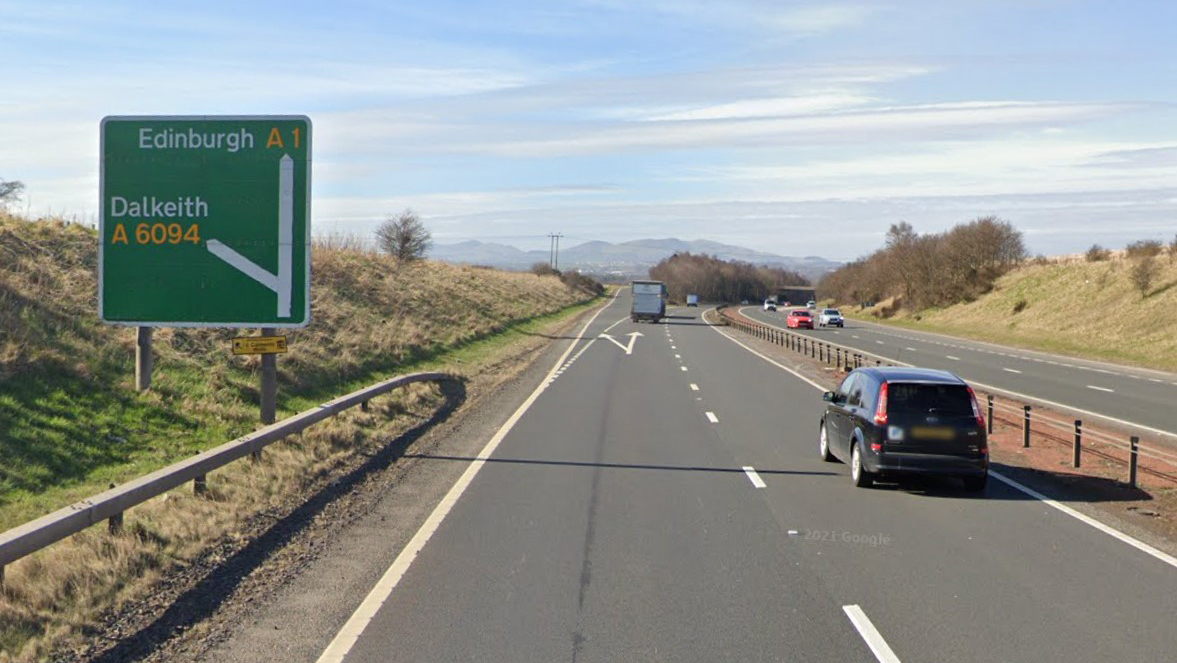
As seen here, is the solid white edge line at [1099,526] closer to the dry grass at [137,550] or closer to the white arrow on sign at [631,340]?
the dry grass at [137,550]

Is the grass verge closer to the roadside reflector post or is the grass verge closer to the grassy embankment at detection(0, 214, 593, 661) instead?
the grassy embankment at detection(0, 214, 593, 661)

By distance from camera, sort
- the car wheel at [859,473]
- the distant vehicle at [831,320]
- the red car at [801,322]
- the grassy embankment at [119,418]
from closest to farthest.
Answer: the grassy embankment at [119,418], the car wheel at [859,473], the red car at [801,322], the distant vehicle at [831,320]

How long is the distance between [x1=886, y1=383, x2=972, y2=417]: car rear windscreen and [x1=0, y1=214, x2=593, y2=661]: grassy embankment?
7.37 meters

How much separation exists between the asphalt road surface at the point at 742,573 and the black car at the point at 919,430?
1.25 feet

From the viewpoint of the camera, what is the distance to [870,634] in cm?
786

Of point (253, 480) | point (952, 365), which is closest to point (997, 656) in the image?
point (253, 480)

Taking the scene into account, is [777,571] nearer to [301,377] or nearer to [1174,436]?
[1174,436]

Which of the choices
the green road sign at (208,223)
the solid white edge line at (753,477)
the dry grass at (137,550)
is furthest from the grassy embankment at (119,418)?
the solid white edge line at (753,477)

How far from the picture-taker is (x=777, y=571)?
9.73 meters

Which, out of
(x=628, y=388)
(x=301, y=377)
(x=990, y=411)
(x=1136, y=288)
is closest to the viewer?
(x=990, y=411)

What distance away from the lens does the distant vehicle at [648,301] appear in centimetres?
8300

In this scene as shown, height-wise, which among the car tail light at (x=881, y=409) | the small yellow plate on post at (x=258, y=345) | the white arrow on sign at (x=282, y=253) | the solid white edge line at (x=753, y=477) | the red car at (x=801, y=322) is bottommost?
the solid white edge line at (x=753, y=477)

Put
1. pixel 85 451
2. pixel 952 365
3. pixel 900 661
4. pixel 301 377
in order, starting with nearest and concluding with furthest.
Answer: pixel 900 661 < pixel 85 451 < pixel 301 377 < pixel 952 365

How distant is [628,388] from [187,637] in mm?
22439
